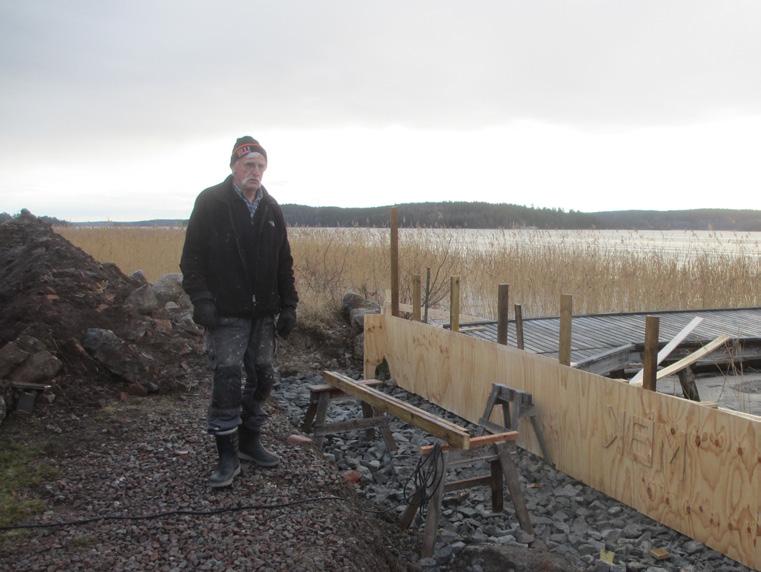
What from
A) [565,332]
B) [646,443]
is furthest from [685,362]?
[646,443]

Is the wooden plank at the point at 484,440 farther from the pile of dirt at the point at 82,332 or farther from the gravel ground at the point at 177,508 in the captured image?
the pile of dirt at the point at 82,332

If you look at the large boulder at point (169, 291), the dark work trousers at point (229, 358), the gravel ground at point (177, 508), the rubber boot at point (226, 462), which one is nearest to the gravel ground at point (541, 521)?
the gravel ground at point (177, 508)

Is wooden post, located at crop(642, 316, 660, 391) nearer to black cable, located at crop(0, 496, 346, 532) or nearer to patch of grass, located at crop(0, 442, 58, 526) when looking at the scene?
black cable, located at crop(0, 496, 346, 532)

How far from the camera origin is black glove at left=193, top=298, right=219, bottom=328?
4.22 meters

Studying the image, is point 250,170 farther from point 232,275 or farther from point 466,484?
point 466,484

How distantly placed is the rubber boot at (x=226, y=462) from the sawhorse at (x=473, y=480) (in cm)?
107

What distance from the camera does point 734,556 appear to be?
12.9 ft

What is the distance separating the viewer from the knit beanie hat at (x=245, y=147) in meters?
4.29

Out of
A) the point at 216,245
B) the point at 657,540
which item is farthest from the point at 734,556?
the point at 216,245

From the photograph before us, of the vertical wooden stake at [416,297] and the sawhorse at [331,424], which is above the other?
the vertical wooden stake at [416,297]

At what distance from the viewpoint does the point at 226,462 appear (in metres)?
4.38

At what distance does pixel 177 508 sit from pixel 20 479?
1088 mm

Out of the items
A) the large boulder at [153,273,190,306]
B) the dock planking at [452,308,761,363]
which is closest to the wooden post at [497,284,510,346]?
the dock planking at [452,308,761,363]

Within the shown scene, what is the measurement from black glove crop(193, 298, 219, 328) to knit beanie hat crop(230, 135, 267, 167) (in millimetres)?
849
